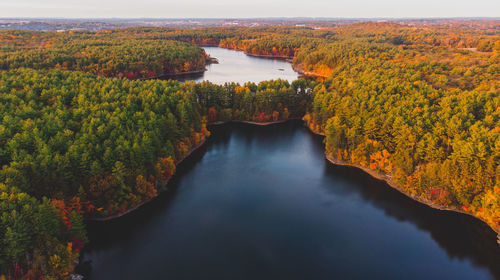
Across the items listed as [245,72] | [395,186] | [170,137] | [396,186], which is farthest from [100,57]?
[396,186]

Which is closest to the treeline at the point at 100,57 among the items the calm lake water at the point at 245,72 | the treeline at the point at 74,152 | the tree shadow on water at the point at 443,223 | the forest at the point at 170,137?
the calm lake water at the point at 245,72

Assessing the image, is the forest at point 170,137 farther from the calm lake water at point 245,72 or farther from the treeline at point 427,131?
the calm lake water at point 245,72

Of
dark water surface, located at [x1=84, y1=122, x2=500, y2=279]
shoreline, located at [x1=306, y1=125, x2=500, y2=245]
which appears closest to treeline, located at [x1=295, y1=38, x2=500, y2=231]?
shoreline, located at [x1=306, y1=125, x2=500, y2=245]

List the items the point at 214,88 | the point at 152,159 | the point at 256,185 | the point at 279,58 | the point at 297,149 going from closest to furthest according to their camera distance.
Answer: the point at 152,159, the point at 256,185, the point at 297,149, the point at 214,88, the point at 279,58

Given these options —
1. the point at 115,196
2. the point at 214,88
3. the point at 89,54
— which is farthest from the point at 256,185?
the point at 89,54

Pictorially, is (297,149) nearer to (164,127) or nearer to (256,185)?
(256,185)

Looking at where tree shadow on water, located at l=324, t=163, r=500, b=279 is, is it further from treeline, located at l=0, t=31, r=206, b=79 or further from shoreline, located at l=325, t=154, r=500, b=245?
treeline, located at l=0, t=31, r=206, b=79
